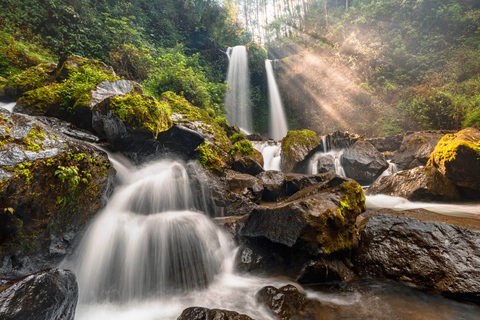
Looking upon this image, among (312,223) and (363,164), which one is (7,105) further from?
(363,164)

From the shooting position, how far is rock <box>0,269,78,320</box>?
2033mm

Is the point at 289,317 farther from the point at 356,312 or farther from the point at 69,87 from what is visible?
the point at 69,87

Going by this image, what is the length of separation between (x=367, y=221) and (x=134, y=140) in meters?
6.03

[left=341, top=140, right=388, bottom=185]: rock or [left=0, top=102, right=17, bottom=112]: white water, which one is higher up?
[left=0, top=102, right=17, bottom=112]: white water

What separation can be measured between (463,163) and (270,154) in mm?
7425

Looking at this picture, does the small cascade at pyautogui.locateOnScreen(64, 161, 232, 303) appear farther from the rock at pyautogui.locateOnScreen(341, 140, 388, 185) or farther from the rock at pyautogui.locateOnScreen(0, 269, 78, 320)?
the rock at pyautogui.locateOnScreen(341, 140, 388, 185)

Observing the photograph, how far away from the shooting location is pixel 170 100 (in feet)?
26.0

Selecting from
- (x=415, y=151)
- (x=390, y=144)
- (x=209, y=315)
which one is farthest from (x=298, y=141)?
(x=209, y=315)

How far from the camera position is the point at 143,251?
12.7ft

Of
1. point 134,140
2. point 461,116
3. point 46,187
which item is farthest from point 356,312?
point 461,116

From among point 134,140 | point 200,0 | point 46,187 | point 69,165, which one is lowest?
point 46,187

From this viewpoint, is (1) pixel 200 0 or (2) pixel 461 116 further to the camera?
(1) pixel 200 0

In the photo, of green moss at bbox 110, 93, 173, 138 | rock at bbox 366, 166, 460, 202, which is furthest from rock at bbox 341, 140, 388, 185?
green moss at bbox 110, 93, 173, 138

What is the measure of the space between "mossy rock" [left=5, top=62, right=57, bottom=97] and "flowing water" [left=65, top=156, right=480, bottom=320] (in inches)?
179
